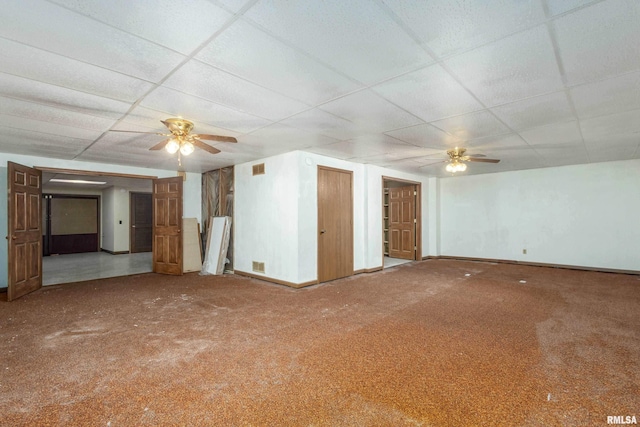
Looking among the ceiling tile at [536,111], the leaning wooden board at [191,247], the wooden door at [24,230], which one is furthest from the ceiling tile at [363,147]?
the wooden door at [24,230]

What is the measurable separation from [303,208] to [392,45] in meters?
3.49

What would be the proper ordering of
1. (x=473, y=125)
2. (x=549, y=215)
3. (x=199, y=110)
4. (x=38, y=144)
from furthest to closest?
(x=549, y=215) < (x=38, y=144) < (x=473, y=125) < (x=199, y=110)

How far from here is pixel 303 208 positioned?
5238mm

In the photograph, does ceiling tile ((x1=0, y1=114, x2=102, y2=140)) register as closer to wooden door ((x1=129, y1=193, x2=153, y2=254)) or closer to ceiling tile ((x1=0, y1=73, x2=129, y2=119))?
ceiling tile ((x1=0, y1=73, x2=129, y2=119))

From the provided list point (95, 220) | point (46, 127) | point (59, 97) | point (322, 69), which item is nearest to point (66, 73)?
point (59, 97)

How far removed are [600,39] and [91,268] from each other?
30.7 ft

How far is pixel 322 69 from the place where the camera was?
7.57 ft

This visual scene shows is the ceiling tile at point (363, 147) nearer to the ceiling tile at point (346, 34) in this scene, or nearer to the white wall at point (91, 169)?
the ceiling tile at point (346, 34)

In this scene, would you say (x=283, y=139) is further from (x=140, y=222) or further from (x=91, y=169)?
(x=140, y=222)

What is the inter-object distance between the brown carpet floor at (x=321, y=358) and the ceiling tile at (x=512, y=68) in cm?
235

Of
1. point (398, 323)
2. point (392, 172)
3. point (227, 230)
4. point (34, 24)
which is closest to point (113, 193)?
point (227, 230)

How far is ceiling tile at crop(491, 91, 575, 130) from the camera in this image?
295 centimetres

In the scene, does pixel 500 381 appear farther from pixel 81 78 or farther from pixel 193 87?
pixel 81 78

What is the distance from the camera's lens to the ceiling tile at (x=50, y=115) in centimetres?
296
